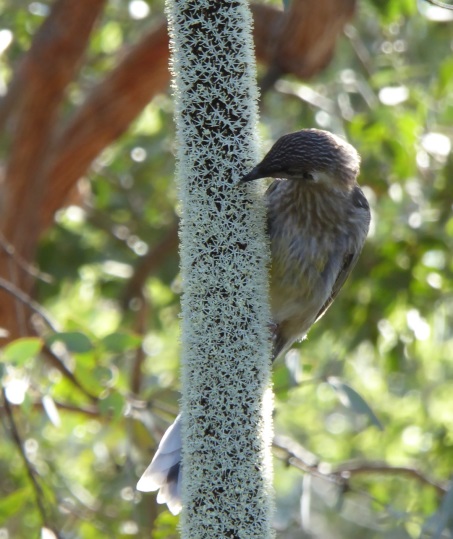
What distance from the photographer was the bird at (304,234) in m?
2.66

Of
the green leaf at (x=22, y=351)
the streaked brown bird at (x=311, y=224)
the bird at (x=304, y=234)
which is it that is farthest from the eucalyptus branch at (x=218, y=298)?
the green leaf at (x=22, y=351)

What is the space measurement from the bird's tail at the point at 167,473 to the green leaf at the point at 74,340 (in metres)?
0.42

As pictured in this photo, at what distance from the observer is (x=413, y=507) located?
4.74m

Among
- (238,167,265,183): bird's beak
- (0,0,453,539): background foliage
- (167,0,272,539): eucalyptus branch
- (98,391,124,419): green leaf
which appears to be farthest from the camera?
(0,0,453,539): background foliage

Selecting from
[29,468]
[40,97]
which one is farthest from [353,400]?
[40,97]

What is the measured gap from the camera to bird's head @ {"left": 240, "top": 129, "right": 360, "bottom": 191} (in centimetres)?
253

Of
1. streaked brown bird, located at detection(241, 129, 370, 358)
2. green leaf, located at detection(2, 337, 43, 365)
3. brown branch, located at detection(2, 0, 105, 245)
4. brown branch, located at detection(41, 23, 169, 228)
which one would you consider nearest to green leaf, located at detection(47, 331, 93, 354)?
green leaf, located at detection(2, 337, 43, 365)

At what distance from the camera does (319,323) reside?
4828 mm

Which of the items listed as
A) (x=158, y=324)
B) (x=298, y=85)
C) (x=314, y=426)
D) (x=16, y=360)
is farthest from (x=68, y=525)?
(x=314, y=426)

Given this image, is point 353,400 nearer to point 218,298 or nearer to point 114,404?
point 114,404

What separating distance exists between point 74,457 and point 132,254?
1.74m

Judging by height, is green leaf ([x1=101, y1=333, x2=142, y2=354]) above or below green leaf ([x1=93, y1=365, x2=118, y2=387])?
above

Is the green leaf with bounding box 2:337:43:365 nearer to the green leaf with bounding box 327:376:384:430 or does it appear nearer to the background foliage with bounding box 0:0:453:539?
the background foliage with bounding box 0:0:453:539

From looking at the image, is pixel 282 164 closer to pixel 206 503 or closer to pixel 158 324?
pixel 206 503
